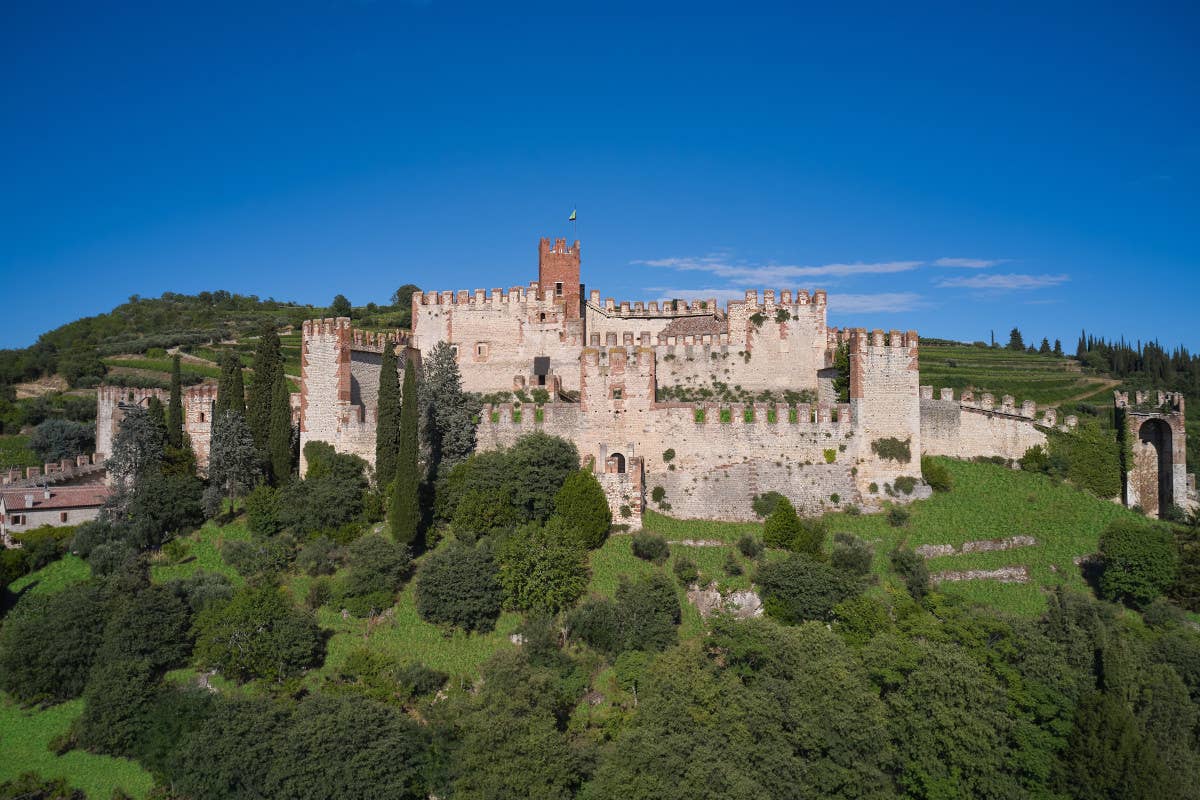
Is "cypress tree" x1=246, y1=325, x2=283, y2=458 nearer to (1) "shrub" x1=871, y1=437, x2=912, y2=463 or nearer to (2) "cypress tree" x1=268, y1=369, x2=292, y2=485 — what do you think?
(2) "cypress tree" x1=268, y1=369, x2=292, y2=485

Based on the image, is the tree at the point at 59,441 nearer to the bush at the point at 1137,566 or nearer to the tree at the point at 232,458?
the tree at the point at 232,458

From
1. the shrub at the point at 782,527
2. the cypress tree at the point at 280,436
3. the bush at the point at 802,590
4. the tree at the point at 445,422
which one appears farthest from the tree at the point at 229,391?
the bush at the point at 802,590

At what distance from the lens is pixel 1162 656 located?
82.7 feet

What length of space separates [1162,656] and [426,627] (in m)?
21.6

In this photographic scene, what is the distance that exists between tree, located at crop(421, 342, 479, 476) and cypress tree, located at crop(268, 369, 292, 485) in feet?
19.7

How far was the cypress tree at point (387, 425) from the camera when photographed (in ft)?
111

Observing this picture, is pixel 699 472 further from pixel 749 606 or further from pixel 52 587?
pixel 52 587

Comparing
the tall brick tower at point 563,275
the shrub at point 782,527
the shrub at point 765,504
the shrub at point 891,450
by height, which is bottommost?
the shrub at point 782,527

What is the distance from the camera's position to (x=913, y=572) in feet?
94.8

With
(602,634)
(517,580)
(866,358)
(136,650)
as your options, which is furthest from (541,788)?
(866,358)

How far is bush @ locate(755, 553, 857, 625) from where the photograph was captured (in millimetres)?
A: 27047

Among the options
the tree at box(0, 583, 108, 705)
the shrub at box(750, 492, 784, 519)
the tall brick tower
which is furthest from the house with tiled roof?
the shrub at box(750, 492, 784, 519)

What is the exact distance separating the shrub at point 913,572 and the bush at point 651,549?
25.1ft

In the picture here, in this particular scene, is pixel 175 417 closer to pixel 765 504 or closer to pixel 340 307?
pixel 765 504
